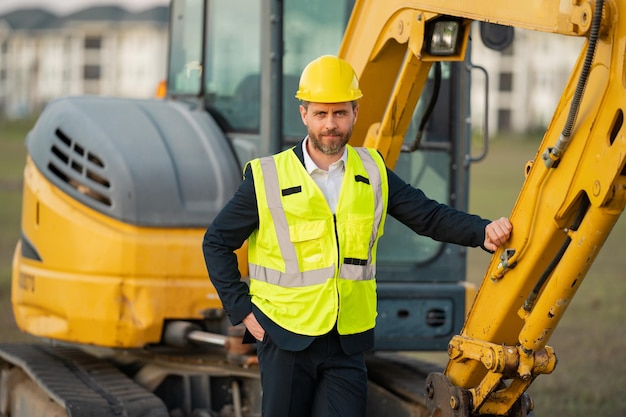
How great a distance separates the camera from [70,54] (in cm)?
11088

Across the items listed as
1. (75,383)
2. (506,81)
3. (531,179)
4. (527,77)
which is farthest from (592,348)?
(506,81)

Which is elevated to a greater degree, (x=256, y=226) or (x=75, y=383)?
(x=256, y=226)

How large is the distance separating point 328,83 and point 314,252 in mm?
595

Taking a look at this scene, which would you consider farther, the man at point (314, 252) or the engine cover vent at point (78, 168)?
the engine cover vent at point (78, 168)

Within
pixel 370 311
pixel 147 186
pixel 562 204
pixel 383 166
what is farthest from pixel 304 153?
pixel 147 186

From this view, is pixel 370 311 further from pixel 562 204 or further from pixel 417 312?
pixel 417 312

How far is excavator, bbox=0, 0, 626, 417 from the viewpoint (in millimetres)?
5777

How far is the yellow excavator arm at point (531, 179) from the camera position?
4.05 meters

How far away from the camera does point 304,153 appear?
181 inches

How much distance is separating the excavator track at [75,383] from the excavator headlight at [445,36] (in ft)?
7.23

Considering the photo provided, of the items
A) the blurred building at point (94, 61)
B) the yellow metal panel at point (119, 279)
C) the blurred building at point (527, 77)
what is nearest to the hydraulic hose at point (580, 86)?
the yellow metal panel at point (119, 279)

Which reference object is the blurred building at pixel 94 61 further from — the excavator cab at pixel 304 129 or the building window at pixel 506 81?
the excavator cab at pixel 304 129

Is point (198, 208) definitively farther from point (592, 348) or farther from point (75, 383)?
point (592, 348)

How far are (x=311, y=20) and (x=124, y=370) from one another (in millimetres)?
2079
